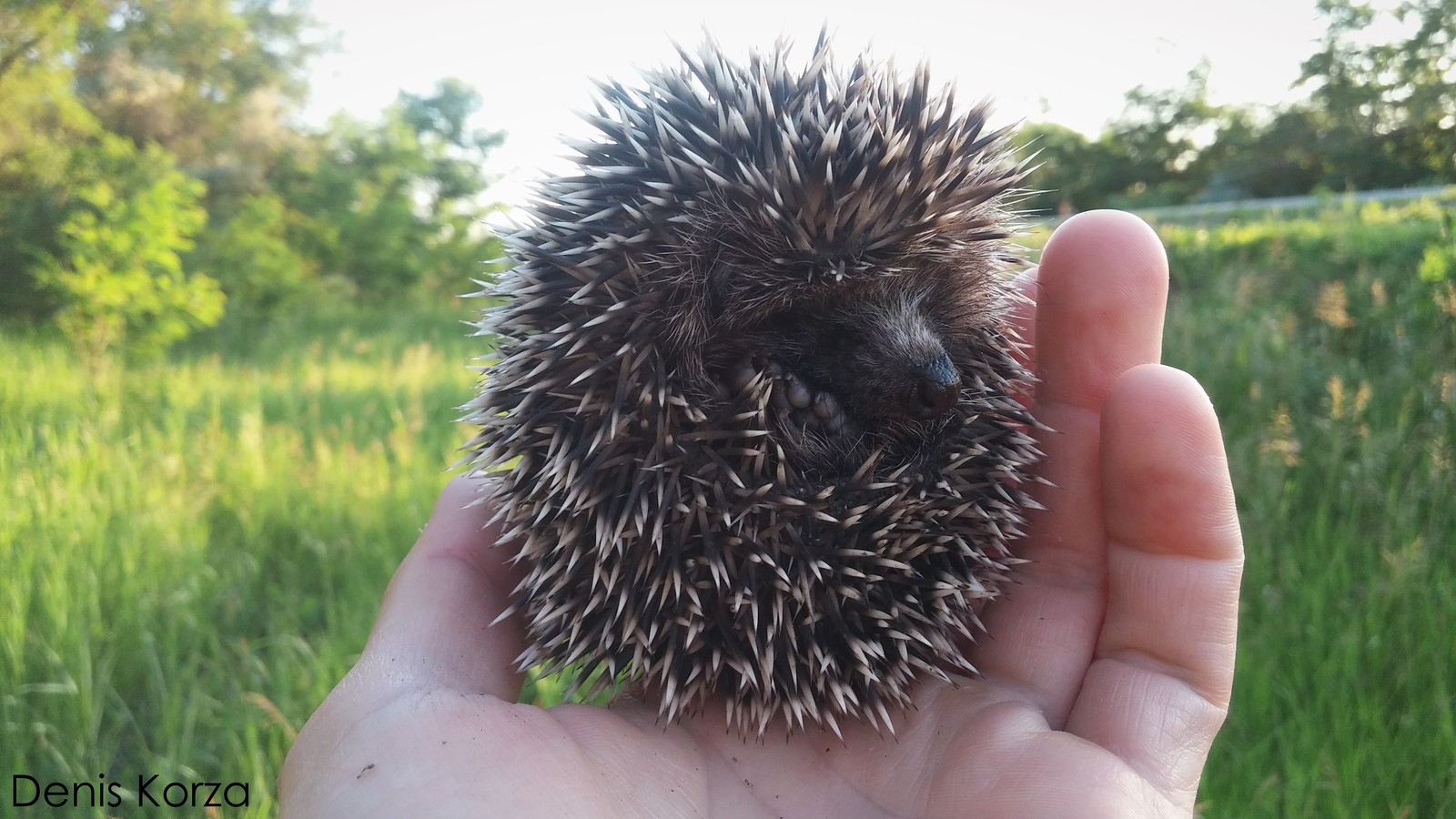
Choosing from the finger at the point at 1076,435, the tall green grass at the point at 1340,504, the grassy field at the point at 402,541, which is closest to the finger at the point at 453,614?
the grassy field at the point at 402,541

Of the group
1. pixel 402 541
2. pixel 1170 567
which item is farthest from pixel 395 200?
pixel 1170 567

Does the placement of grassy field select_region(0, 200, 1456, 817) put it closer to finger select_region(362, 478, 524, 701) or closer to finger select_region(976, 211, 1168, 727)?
finger select_region(362, 478, 524, 701)

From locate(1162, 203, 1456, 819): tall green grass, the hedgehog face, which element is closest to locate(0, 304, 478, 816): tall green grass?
the hedgehog face

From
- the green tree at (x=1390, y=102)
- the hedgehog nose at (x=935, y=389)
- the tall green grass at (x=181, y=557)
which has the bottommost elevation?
the tall green grass at (x=181, y=557)

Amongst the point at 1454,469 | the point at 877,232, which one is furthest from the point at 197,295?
the point at 1454,469

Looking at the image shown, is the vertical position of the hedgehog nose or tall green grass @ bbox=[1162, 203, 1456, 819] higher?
the hedgehog nose

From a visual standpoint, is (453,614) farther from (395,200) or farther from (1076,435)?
(395,200)

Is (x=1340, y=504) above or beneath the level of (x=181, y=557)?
above

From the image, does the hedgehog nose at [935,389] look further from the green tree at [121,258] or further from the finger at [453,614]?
the green tree at [121,258]
